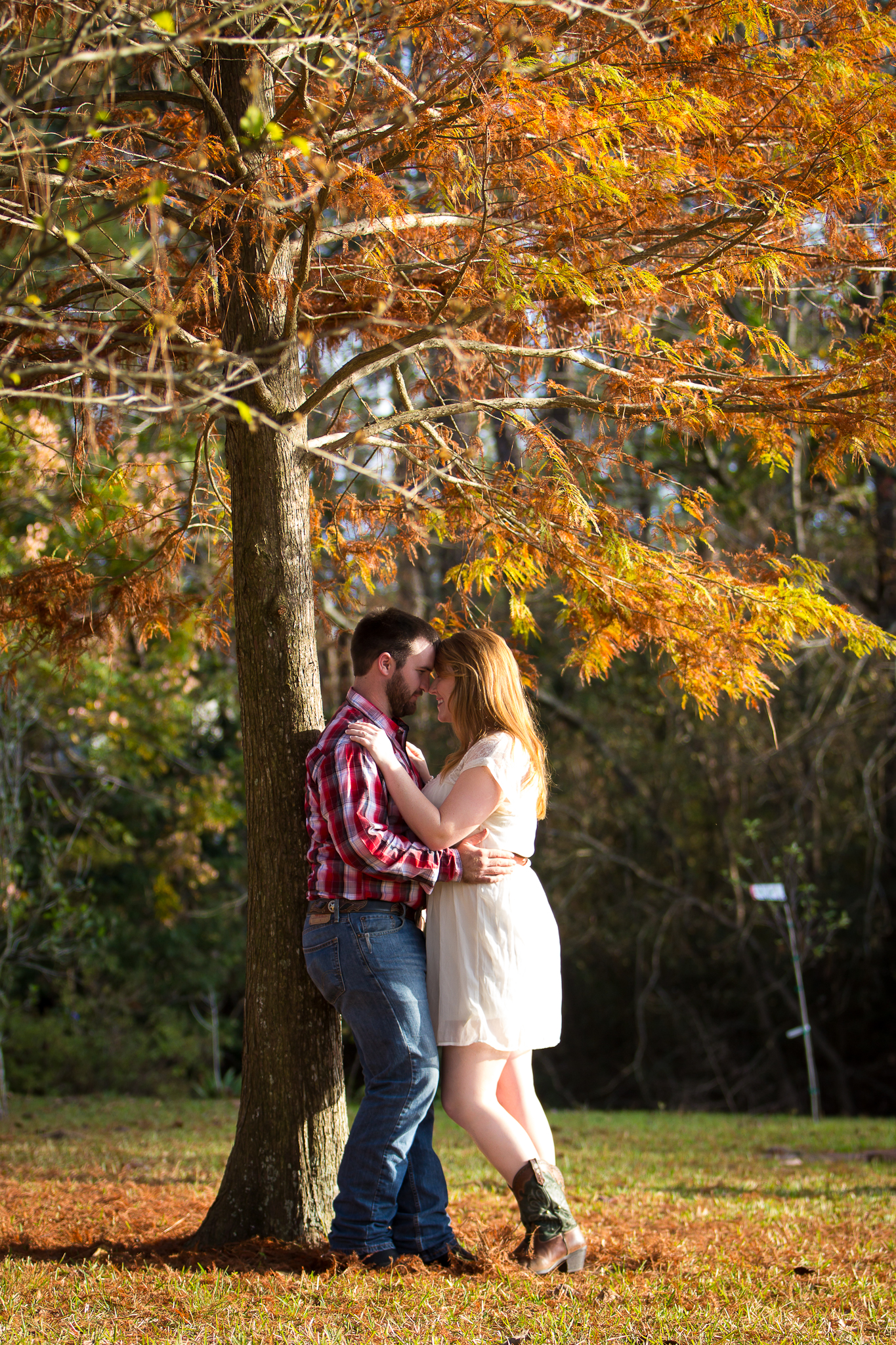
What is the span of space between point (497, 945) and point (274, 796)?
37.8 inches

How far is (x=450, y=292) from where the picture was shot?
3.95 meters

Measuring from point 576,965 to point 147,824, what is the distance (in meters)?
5.24

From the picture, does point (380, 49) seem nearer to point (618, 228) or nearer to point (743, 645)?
point (618, 228)

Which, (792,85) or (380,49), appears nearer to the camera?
(792,85)

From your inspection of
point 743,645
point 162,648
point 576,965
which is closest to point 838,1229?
point 743,645

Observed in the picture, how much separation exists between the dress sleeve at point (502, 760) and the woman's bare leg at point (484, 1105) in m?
0.84

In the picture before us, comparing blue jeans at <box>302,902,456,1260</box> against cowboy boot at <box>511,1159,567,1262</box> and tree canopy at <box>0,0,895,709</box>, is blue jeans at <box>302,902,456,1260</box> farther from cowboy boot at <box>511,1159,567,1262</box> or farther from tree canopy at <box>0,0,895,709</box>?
tree canopy at <box>0,0,895,709</box>

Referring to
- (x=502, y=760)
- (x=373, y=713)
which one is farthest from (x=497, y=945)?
(x=373, y=713)

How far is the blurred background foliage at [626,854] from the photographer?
11.6 metres

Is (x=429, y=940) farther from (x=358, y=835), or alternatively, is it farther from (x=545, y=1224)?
(x=545, y=1224)

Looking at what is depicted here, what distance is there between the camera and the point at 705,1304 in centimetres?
340

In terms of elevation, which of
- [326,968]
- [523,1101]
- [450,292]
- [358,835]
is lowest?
[523,1101]

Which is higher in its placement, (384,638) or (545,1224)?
(384,638)

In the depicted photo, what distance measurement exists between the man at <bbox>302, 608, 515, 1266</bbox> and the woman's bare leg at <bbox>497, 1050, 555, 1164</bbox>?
294 millimetres
